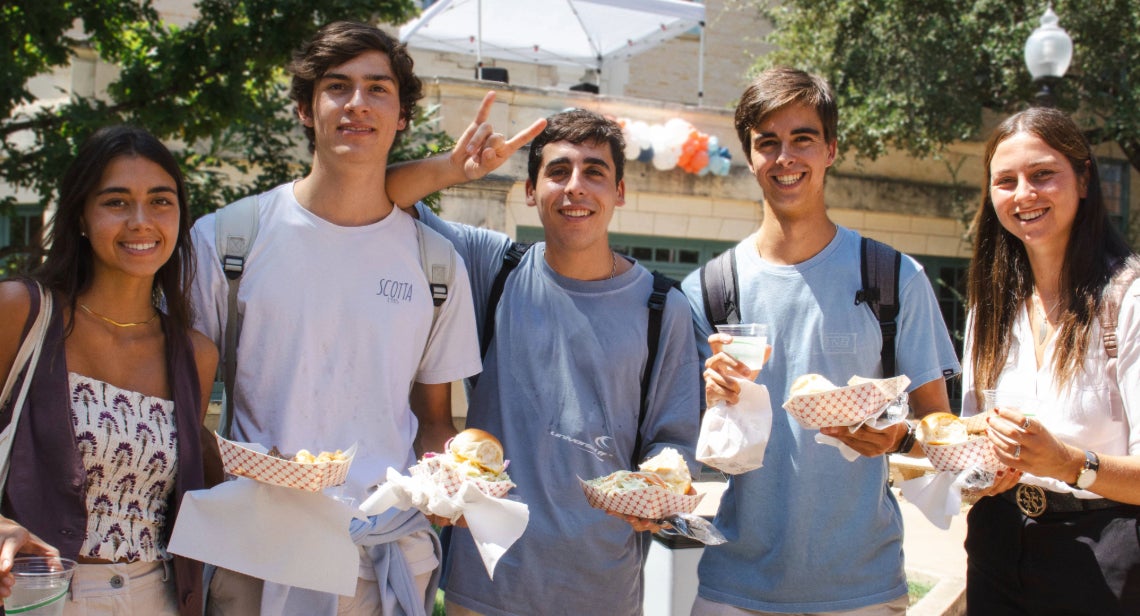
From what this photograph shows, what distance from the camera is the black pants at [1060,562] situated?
3045 mm

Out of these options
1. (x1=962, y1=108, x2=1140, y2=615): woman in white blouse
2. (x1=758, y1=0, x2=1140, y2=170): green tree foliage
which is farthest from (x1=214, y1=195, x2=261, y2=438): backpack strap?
(x1=758, y1=0, x2=1140, y2=170): green tree foliage

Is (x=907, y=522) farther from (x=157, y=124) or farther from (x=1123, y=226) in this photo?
(x=1123, y=226)

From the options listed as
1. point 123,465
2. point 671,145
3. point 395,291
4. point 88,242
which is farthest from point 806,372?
point 671,145

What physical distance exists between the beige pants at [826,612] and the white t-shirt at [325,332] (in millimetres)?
1164

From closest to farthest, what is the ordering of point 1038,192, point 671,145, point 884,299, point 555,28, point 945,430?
point 945,430 → point 1038,192 → point 884,299 → point 671,145 → point 555,28

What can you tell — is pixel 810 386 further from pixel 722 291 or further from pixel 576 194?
pixel 576 194

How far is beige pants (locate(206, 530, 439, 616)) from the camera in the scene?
3033 millimetres

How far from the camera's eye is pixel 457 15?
17062 millimetres

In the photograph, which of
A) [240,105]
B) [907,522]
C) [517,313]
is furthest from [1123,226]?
[517,313]

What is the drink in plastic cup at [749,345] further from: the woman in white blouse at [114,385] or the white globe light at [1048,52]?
the white globe light at [1048,52]

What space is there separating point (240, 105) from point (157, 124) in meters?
0.61

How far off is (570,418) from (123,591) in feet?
4.80

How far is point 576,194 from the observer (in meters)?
3.53

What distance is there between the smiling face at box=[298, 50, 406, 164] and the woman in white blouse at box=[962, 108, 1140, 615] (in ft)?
7.02
